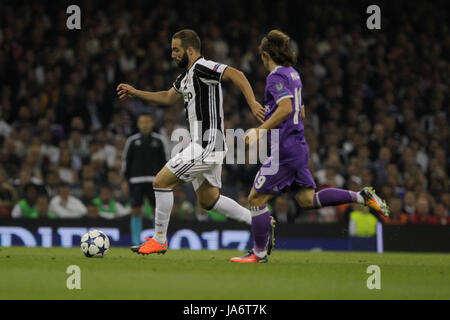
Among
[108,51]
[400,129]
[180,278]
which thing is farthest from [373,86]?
[180,278]

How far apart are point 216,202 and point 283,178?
1.17 metres

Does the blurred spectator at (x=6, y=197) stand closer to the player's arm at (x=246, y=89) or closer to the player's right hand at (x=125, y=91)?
the player's right hand at (x=125, y=91)

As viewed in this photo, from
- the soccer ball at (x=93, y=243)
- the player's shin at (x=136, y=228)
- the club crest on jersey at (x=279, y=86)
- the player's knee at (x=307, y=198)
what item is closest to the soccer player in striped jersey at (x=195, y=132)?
the soccer ball at (x=93, y=243)

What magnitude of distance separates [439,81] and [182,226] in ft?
27.1

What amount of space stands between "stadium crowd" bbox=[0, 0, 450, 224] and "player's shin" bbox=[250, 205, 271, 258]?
18.5ft

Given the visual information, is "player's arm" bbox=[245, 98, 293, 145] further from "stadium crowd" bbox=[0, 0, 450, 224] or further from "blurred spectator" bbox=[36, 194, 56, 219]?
"blurred spectator" bbox=[36, 194, 56, 219]

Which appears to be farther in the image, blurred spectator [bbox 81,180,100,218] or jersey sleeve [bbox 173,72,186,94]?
blurred spectator [bbox 81,180,100,218]

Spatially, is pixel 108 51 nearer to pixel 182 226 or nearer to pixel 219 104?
pixel 182 226

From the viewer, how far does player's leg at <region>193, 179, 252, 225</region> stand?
8.86 m

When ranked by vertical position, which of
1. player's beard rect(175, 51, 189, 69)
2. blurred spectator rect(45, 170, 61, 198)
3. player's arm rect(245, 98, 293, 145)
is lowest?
blurred spectator rect(45, 170, 61, 198)

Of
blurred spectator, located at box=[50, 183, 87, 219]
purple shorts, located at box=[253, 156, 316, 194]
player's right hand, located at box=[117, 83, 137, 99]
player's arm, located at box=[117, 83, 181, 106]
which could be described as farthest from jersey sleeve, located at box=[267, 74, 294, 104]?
blurred spectator, located at box=[50, 183, 87, 219]

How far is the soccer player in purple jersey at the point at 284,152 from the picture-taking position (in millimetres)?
7919

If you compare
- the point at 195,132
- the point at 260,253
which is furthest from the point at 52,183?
the point at 260,253

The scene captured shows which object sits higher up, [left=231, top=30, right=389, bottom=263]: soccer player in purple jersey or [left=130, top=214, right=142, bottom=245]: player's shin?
[left=231, top=30, right=389, bottom=263]: soccer player in purple jersey
